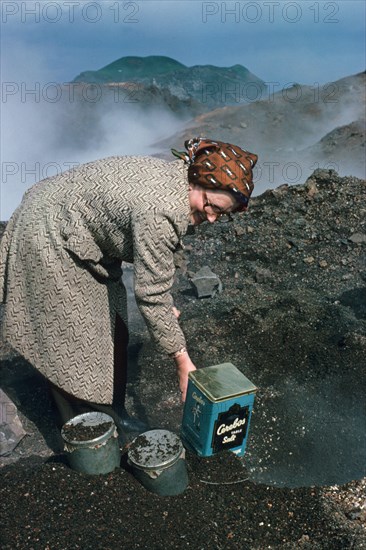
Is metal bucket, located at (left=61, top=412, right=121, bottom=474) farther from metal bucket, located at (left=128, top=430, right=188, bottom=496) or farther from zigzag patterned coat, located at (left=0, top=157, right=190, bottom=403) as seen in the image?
zigzag patterned coat, located at (left=0, top=157, right=190, bottom=403)

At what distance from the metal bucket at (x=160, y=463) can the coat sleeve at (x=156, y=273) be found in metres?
0.41

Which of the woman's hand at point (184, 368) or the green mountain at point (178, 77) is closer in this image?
the woman's hand at point (184, 368)

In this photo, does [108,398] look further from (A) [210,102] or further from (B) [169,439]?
(A) [210,102]

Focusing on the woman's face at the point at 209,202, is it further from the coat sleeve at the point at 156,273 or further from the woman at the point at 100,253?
the coat sleeve at the point at 156,273

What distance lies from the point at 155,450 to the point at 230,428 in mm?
345

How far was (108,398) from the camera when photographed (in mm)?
2883

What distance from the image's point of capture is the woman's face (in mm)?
2273

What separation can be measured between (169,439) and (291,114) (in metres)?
14.4

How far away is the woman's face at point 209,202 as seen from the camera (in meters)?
2.27

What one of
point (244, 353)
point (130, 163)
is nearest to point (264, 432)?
point (244, 353)

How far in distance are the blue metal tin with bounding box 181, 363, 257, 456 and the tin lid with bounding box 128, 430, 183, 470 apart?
0.41ft

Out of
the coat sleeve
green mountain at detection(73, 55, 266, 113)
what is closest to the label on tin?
the coat sleeve

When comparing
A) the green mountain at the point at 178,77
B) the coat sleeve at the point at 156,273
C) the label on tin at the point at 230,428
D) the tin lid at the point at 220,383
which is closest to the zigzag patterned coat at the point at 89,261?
the coat sleeve at the point at 156,273

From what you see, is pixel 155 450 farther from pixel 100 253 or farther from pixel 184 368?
pixel 100 253
